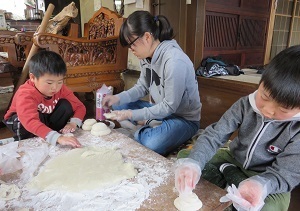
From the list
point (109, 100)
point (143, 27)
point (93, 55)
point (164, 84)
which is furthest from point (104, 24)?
point (164, 84)

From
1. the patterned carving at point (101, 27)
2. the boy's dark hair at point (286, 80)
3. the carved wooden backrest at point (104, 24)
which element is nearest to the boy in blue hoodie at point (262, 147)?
the boy's dark hair at point (286, 80)

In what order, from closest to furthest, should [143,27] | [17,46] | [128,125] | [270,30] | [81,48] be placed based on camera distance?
[143,27], [128,125], [81,48], [17,46], [270,30]

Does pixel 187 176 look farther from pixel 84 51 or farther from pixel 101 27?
pixel 101 27

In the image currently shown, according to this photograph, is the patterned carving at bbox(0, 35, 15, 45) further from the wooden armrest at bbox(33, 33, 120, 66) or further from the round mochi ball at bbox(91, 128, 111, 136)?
the round mochi ball at bbox(91, 128, 111, 136)

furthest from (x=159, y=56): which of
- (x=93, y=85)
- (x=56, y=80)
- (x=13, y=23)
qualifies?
(x=13, y=23)

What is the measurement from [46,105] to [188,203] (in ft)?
3.55

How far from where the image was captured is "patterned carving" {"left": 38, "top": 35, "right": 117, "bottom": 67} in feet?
6.07

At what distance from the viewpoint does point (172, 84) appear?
1279mm

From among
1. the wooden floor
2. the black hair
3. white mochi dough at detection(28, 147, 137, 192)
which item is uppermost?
the black hair

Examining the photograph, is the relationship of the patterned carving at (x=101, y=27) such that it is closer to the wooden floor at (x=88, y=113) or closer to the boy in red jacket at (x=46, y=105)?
the wooden floor at (x=88, y=113)

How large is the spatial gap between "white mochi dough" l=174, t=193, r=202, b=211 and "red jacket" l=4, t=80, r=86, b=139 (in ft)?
2.40

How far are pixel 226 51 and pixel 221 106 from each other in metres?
0.87

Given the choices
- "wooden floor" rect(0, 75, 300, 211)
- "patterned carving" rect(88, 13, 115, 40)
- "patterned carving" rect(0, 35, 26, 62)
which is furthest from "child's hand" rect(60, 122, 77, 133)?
"patterned carving" rect(0, 35, 26, 62)

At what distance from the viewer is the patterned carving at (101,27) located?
94.6 inches
